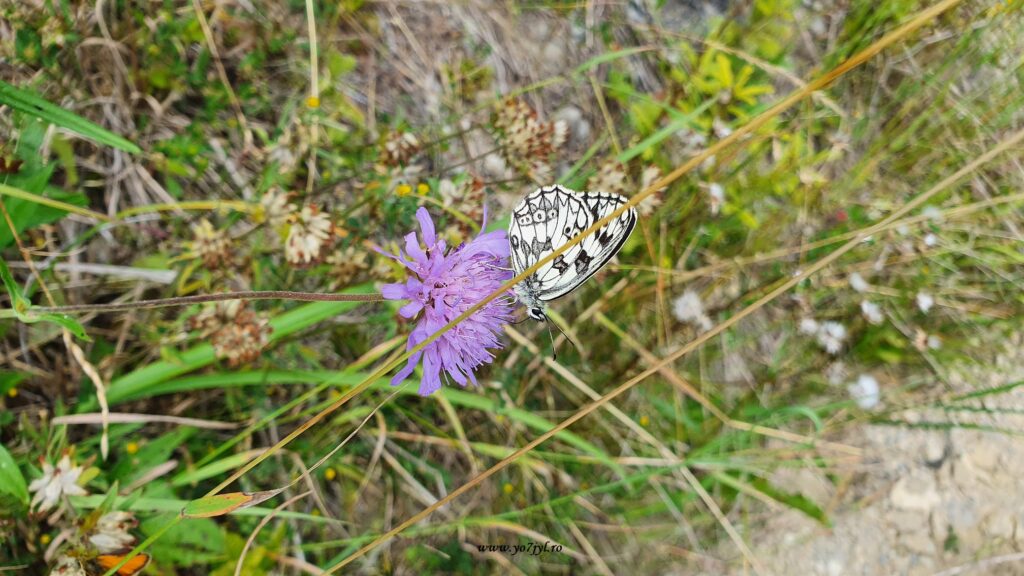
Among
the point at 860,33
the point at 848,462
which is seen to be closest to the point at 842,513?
the point at 848,462

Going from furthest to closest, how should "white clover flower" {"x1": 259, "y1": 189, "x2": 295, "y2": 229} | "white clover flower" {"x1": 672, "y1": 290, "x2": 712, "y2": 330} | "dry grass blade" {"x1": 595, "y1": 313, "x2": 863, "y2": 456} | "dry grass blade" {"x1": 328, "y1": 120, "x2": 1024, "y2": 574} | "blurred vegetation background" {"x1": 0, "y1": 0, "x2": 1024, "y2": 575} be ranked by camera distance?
"white clover flower" {"x1": 672, "y1": 290, "x2": 712, "y2": 330} < "dry grass blade" {"x1": 595, "y1": 313, "x2": 863, "y2": 456} < "blurred vegetation background" {"x1": 0, "y1": 0, "x2": 1024, "y2": 575} < "white clover flower" {"x1": 259, "y1": 189, "x2": 295, "y2": 229} < "dry grass blade" {"x1": 328, "y1": 120, "x2": 1024, "y2": 574}

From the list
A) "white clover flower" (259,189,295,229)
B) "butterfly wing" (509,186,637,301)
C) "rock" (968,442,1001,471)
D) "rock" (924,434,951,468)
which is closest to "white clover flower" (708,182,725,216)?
"butterfly wing" (509,186,637,301)

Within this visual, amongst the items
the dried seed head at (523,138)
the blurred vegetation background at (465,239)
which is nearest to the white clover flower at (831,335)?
the blurred vegetation background at (465,239)

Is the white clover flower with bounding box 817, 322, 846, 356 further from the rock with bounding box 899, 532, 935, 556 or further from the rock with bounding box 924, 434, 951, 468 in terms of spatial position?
the rock with bounding box 899, 532, 935, 556

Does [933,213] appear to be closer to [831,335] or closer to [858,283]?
[858,283]

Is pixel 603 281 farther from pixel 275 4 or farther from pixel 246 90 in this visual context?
pixel 275 4

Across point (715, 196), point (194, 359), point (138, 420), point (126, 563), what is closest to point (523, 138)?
point (715, 196)
